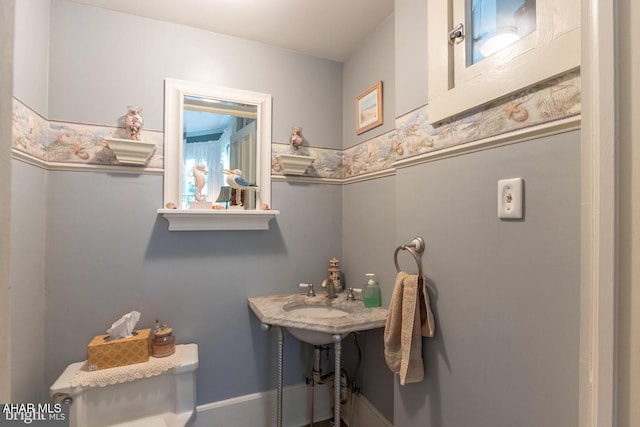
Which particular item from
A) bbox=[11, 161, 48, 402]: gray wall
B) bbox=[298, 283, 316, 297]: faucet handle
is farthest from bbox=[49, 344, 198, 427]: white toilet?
bbox=[298, 283, 316, 297]: faucet handle

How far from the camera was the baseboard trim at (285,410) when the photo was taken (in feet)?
5.50

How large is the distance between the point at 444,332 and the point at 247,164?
53.5 inches

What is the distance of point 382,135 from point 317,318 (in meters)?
1.02

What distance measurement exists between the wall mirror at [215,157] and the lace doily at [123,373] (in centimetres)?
67

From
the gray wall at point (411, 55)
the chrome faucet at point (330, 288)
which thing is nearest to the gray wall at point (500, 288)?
the gray wall at point (411, 55)

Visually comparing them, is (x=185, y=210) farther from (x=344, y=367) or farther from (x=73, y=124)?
(x=344, y=367)

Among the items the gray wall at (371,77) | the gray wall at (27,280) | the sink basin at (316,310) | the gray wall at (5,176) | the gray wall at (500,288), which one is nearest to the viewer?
the gray wall at (5,176)

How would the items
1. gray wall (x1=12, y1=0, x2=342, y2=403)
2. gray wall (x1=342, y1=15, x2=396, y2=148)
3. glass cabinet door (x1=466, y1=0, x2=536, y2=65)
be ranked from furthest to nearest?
gray wall (x1=342, y1=15, x2=396, y2=148)
gray wall (x1=12, y1=0, x2=342, y2=403)
glass cabinet door (x1=466, y1=0, x2=536, y2=65)

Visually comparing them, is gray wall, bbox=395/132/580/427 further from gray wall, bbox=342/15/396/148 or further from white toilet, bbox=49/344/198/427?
white toilet, bbox=49/344/198/427

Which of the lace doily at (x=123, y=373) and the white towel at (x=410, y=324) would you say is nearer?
the white towel at (x=410, y=324)

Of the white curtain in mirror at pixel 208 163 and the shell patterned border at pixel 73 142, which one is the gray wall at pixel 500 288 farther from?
the shell patterned border at pixel 73 142

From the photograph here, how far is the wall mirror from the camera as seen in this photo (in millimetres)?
1619

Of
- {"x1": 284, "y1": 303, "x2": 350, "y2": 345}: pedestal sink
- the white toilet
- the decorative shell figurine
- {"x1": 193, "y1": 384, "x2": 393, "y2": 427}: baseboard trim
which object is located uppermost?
the decorative shell figurine

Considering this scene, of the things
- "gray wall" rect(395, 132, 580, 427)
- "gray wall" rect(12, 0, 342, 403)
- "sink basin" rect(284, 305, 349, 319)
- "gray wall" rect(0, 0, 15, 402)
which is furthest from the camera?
"sink basin" rect(284, 305, 349, 319)
